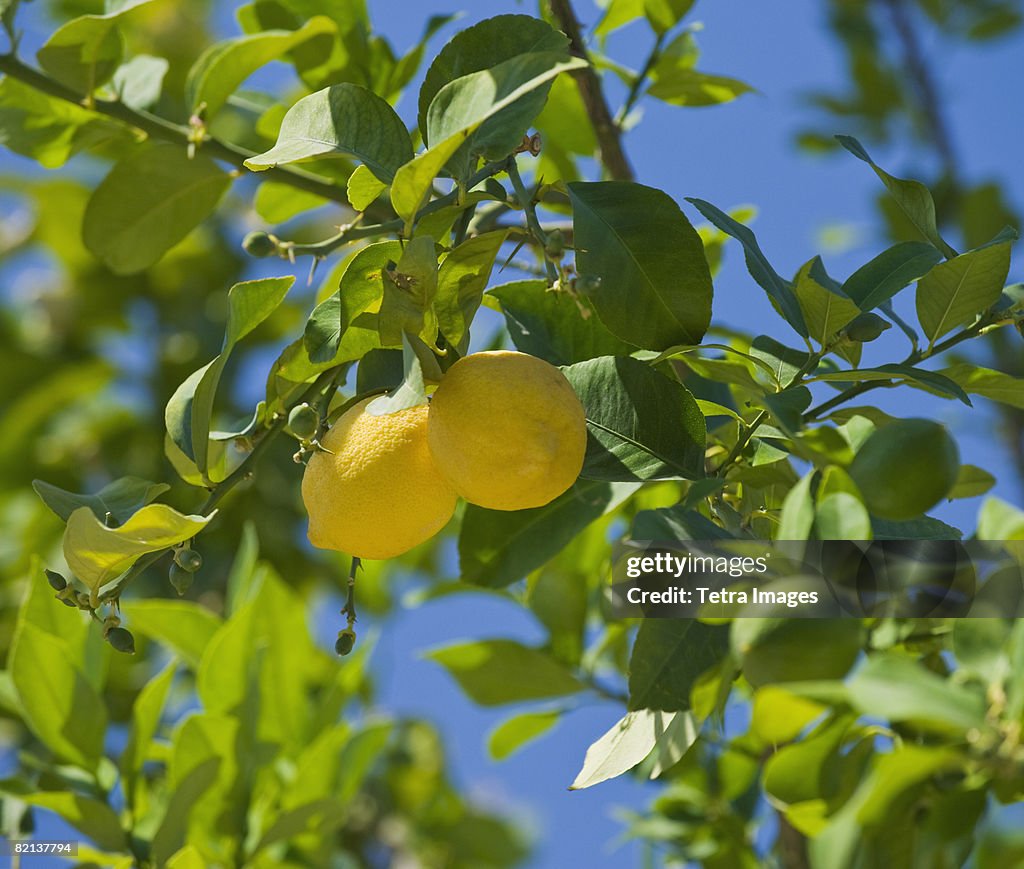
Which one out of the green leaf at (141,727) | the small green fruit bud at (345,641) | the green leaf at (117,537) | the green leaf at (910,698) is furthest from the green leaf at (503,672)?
the green leaf at (910,698)

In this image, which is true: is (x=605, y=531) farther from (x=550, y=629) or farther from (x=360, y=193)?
(x=360, y=193)

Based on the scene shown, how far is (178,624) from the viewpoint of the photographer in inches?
54.0

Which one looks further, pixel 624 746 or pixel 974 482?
pixel 974 482

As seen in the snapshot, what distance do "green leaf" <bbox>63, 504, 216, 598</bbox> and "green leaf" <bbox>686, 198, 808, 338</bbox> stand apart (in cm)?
39

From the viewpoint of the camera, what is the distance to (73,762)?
45.6 inches

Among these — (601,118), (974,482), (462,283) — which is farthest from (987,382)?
(601,118)

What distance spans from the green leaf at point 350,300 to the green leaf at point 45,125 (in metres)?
0.59

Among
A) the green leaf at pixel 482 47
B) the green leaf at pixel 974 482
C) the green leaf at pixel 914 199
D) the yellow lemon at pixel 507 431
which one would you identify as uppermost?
the green leaf at pixel 482 47

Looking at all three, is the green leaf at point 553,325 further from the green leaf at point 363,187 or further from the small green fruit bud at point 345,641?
the small green fruit bud at point 345,641

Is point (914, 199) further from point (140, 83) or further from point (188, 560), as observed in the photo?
point (140, 83)

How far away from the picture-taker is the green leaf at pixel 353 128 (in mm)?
709

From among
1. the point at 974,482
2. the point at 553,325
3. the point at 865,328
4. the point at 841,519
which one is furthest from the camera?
the point at 974,482

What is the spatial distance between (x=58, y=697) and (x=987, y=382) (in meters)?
0.94

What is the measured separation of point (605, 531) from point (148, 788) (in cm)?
70
